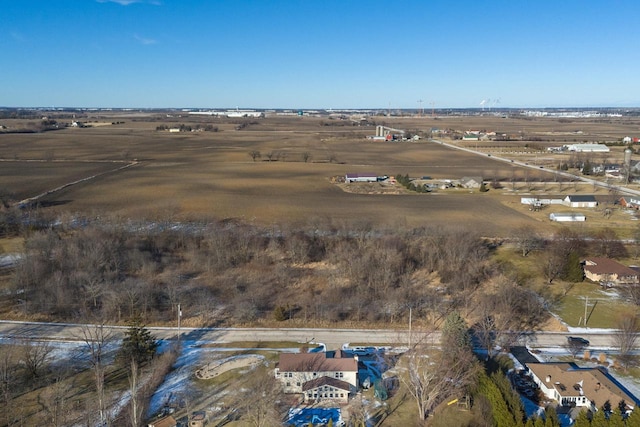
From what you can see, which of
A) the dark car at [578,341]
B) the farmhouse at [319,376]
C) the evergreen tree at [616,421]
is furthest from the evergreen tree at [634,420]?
the farmhouse at [319,376]

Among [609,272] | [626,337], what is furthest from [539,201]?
[626,337]

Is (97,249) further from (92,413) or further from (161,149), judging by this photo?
(161,149)

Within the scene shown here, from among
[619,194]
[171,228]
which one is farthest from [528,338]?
[619,194]

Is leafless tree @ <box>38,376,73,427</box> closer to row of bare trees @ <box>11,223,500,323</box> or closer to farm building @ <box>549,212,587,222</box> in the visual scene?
row of bare trees @ <box>11,223,500,323</box>

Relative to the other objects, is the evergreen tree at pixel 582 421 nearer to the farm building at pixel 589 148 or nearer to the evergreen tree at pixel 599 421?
the evergreen tree at pixel 599 421

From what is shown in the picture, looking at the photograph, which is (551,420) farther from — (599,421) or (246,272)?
(246,272)

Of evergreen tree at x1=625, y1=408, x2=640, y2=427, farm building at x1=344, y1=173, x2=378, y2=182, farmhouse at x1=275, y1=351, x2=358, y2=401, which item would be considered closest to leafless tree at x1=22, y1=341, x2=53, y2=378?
farmhouse at x1=275, y1=351, x2=358, y2=401

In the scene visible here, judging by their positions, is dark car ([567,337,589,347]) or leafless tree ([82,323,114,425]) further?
dark car ([567,337,589,347])
